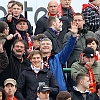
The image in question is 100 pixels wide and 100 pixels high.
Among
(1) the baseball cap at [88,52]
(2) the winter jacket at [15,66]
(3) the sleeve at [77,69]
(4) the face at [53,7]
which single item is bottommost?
(3) the sleeve at [77,69]

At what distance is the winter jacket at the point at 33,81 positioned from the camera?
13.1 meters

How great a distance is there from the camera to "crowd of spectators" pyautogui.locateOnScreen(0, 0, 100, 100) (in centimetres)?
1312

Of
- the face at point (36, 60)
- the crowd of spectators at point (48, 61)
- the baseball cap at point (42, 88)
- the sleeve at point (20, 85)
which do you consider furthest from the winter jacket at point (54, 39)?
the baseball cap at point (42, 88)

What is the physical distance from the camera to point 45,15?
52.9ft

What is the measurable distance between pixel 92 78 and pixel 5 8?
3.84 meters

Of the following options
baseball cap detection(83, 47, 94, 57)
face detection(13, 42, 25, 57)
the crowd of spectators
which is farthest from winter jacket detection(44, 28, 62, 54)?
face detection(13, 42, 25, 57)

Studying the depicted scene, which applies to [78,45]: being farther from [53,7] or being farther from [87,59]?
[53,7]

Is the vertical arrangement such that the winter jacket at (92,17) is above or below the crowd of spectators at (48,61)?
above

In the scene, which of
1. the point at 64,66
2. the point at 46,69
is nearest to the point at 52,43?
the point at 64,66

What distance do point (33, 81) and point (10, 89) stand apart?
632 millimetres

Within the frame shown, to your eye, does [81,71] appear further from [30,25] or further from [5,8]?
[5,8]

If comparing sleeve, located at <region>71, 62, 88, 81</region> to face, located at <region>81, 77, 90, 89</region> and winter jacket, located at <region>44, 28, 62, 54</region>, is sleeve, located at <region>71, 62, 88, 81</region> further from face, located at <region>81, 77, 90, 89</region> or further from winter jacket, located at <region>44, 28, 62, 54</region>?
winter jacket, located at <region>44, 28, 62, 54</region>

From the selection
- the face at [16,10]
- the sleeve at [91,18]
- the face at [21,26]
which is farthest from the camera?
the sleeve at [91,18]

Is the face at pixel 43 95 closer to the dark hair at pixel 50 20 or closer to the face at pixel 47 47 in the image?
the face at pixel 47 47
